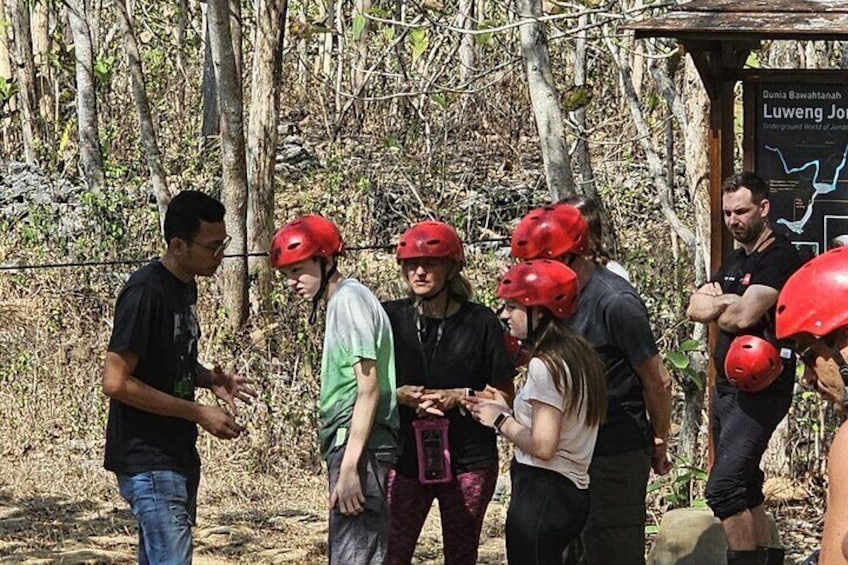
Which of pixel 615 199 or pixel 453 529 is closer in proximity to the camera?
pixel 453 529

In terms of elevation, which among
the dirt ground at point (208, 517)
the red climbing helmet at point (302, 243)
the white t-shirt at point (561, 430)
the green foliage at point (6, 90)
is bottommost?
the dirt ground at point (208, 517)

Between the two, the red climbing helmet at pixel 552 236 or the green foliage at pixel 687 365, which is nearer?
the red climbing helmet at pixel 552 236

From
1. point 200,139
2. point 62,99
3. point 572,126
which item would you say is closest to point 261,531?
point 572,126

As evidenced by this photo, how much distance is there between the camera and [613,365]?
6.12 metres

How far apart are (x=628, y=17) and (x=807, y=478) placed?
10.8ft

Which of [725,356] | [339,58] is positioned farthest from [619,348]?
[339,58]

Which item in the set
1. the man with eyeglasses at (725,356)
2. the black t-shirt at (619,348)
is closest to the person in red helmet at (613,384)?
the black t-shirt at (619,348)

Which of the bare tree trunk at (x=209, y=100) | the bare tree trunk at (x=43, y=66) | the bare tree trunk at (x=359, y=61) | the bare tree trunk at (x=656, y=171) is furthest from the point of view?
the bare tree trunk at (x=359, y=61)

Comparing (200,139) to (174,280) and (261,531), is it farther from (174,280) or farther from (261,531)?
(174,280)

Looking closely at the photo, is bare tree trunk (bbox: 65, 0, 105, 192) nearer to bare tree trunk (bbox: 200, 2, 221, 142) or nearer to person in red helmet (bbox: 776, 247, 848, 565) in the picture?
bare tree trunk (bbox: 200, 2, 221, 142)

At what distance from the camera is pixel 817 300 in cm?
325

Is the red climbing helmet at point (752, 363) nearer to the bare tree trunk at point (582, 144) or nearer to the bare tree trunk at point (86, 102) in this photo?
the bare tree trunk at point (582, 144)

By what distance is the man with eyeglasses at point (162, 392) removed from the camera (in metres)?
5.52

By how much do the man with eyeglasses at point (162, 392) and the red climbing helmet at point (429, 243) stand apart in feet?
2.79
